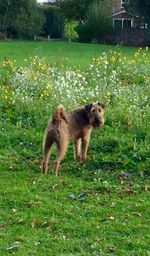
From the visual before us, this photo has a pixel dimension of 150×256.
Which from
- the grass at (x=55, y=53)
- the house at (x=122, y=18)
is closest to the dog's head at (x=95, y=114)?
the grass at (x=55, y=53)

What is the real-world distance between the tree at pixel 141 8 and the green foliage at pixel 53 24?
32.3 feet

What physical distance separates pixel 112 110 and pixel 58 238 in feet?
18.8

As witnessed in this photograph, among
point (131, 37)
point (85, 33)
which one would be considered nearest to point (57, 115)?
point (131, 37)

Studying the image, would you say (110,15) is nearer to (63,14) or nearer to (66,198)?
(63,14)

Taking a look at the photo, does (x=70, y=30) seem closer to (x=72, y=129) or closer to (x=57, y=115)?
(x=72, y=129)

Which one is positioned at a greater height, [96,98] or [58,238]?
[96,98]

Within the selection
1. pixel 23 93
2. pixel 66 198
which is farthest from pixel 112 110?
pixel 66 198

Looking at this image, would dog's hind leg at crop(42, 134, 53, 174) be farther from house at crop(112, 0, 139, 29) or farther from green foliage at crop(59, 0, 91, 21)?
green foliage at crop(59, 0, 91, 21)

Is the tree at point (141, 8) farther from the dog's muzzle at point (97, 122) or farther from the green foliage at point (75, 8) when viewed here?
the dog's muzzle at point (97, 122)

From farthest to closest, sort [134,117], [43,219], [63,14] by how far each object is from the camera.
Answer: [63,14]
[134,117]
[43,219]

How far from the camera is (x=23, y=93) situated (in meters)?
13.4

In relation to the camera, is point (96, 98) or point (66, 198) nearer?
point (66, 198)

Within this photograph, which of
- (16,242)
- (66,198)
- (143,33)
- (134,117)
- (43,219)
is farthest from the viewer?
(143,33)

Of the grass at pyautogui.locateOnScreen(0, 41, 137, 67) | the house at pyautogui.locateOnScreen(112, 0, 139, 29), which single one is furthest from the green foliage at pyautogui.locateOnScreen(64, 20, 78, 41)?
the grass at pyautogui.locateOnScreen(0, 41, 137, 67)
